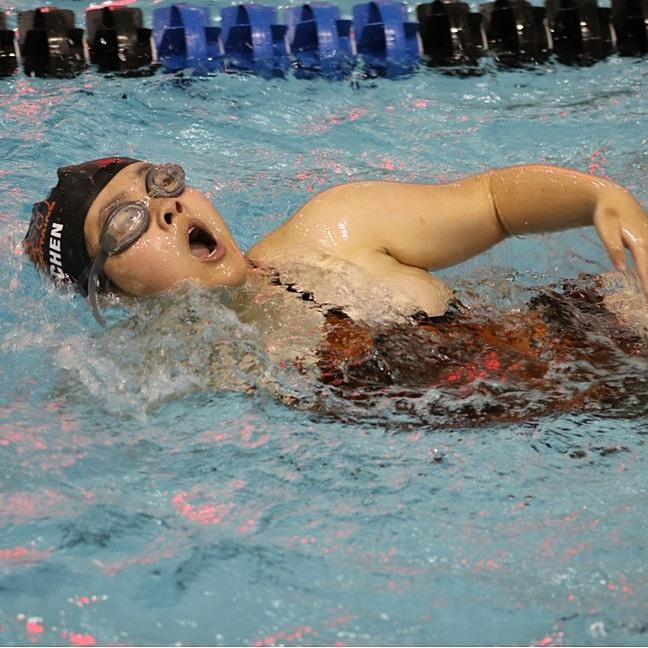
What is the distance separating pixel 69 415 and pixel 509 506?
94 centimetres

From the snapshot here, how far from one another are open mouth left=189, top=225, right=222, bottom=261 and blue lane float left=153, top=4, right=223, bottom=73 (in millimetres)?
2031

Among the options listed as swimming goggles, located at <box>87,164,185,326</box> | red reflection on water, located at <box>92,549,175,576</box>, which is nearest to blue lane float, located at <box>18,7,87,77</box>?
swimming goggles, located at <box>87,164,185,326</box>

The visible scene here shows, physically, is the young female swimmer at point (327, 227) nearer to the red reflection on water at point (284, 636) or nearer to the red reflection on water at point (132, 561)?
the red reflection on water at point (132, 561)

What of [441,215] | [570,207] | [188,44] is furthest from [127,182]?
[188,44]

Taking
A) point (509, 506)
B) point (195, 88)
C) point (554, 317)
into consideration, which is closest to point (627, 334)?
point (554, 317)

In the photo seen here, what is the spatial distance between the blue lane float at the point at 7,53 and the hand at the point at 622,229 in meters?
2.71

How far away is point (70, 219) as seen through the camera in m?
2.39

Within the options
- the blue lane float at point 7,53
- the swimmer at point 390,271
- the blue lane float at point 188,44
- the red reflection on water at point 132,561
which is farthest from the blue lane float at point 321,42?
the red reflection on water at point 132,561

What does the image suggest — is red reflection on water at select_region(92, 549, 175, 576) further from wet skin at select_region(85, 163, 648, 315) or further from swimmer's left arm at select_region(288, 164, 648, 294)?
swimmer's left arm at select_region(288, 164, 648, 294)

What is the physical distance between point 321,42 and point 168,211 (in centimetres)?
222

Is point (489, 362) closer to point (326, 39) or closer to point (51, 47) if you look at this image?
point (326, 39)

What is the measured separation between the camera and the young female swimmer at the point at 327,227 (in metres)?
2.27

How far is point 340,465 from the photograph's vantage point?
215 cm

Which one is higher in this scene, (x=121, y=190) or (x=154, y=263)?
(x=121, y=190)
